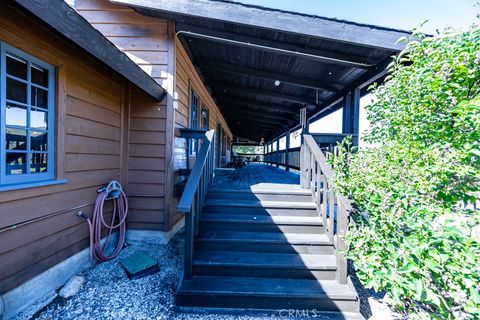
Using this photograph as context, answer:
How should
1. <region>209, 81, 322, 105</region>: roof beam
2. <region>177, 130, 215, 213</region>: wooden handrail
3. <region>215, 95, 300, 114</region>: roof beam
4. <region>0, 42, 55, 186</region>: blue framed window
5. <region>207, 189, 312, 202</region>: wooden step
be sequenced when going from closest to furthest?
<region>0, 42, 55, 186</region>: blue framed window → <region>177, 130, 215, 213</region>: wooden handrail → <region>207, 189, 312, 202</region>: wooden step → <region>209, 81, 322, 105</region>: roof beam → <region>215, 95, 300, 114</region>: roof beam

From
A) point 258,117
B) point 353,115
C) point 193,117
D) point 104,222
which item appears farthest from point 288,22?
point 258,117

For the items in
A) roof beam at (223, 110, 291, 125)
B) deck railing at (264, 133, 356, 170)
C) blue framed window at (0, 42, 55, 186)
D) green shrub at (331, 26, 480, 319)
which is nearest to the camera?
green shrub at (331, 26, 480, 319)

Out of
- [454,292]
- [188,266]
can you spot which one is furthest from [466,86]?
[188,266]

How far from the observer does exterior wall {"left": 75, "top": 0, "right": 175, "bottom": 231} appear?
3355 mm

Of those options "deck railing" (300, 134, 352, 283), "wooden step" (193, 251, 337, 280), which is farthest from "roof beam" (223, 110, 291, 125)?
Answer: "wooden step" (193, 251, 337, 280)

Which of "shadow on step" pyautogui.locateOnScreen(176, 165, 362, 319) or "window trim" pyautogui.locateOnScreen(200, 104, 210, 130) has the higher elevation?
"window trim" pyautogui.locateOnScreen(200, 104, 210, 130)

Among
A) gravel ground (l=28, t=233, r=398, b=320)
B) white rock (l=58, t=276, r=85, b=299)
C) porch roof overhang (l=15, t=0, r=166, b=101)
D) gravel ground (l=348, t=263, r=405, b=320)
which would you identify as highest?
porch roof overhang (l=15, t=0, r=166, b=101)

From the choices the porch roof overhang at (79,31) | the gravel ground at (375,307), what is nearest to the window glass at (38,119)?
the porch roof overhang at (79,31)

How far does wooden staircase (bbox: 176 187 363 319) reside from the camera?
6.51ft

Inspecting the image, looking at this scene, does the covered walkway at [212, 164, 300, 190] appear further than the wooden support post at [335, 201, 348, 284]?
Yes

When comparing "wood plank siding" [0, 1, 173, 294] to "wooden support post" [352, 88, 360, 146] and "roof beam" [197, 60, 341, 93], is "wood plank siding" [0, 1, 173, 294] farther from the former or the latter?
"wooden support post" [352, 88, 360, 146]

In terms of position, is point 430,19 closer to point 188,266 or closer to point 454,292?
point 454,292

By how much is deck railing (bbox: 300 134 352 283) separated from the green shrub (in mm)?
193

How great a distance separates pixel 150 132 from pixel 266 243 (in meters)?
2.34
